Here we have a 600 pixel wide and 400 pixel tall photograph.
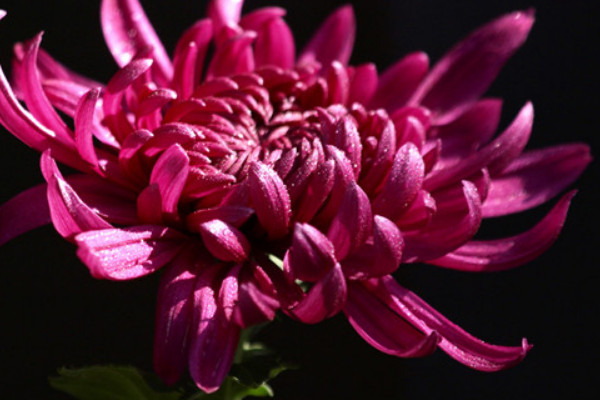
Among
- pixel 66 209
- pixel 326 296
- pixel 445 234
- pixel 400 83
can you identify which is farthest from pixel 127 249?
pixel 400 83

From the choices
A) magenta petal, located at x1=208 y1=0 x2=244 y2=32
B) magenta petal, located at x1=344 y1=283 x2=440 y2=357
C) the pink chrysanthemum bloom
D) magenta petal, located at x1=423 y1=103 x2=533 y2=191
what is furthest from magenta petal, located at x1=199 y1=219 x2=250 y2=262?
magenta petal, located at x1=208 y1=0 x2=244 y2=32

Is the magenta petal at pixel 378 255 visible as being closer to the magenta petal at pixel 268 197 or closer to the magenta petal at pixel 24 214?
the magenta petal at pixel 268 197

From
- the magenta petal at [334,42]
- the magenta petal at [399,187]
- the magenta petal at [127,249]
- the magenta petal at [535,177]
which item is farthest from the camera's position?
the magenta petal at [334,42]

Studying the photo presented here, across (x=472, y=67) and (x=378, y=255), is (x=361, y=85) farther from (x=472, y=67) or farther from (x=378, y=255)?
(x=378, y=255)

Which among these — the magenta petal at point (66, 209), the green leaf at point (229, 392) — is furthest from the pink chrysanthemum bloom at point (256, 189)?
the green leaf at point (229, 392)

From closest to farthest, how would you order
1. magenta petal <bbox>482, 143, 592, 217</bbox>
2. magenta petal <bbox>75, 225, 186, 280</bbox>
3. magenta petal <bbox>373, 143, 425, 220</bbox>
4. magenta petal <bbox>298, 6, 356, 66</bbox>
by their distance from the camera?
magenta petal <bbox>75, 225, 186, 280</bbox> → magenta petal <bbox>373, 143, 425, 220</bbox> → magenta petal <bbox>482, 143, 592, 217</bbox> → magenta petal <bbox>298, 6, 356, 66</bbox>

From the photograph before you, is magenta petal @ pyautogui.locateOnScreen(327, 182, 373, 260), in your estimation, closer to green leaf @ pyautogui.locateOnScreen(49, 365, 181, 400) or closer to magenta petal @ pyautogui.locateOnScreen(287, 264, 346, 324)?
magenta petal @ pyautogui.locateOnScreen(287, 264, 346, 324)

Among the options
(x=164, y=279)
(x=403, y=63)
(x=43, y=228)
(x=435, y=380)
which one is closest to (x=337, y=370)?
(x=435, y=380)
